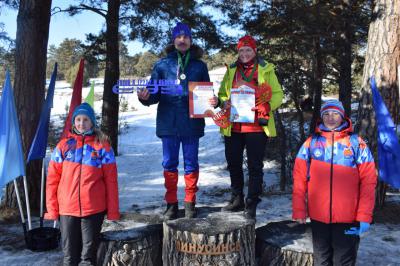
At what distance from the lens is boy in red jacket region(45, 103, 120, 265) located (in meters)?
3.36

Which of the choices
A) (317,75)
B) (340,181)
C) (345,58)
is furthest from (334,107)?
(345,58)

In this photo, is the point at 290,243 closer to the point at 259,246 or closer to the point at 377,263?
the point at 259,246

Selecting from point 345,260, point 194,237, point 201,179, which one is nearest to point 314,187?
point 345,260

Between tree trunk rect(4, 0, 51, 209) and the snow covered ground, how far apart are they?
0.70 metres

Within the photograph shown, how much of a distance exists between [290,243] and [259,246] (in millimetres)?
336

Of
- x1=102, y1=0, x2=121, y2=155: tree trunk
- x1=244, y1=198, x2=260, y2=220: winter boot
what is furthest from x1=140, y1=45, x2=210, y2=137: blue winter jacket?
x1=102, y1=0, x2=121, y2=155: tree trunk

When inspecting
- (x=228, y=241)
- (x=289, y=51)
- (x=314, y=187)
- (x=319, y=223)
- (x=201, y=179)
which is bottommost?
(x=201, y=179)

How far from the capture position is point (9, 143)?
4.27m

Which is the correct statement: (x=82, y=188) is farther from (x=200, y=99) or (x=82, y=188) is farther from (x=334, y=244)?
(x=334, y=244)

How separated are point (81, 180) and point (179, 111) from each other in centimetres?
118

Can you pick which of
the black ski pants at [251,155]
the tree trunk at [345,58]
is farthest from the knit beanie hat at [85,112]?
the tree trunk at [345,58]

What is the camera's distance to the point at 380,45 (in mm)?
5188

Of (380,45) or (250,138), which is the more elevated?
(380,45)

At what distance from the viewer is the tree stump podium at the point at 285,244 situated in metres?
3.46
